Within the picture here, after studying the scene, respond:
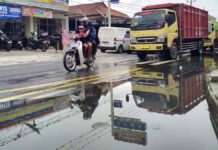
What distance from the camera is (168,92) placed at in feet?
24.7

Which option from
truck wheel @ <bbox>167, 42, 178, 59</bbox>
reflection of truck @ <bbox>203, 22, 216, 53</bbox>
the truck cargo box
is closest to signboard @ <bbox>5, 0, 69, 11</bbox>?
the truck cargo box

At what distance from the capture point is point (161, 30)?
54.6ft

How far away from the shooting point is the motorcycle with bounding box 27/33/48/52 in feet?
87.2

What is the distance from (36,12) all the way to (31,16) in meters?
0.54

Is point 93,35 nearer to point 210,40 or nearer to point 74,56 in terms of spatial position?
point 74,56

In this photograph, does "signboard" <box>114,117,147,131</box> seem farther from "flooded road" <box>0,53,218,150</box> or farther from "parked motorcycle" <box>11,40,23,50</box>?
"parked motorcycle" <box>11,40,23,50</box>

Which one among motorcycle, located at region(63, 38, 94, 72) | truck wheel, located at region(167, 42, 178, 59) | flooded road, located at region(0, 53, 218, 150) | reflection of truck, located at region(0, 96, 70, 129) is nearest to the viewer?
flooded road, located at region(0, 53, 218, 150)

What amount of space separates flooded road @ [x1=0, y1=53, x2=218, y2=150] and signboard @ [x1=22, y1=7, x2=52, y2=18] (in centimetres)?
2060

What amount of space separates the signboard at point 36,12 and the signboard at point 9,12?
1.74 ft

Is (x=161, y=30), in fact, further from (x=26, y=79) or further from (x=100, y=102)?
(x=100, y=102)

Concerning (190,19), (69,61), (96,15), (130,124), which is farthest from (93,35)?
(96,15)

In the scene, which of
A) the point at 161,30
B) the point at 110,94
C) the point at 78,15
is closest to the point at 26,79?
the point at 110,94

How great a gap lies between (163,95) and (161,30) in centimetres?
989

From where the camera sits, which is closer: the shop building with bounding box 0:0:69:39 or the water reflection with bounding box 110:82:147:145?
the water reflection with bounding box 110:82:147:145
